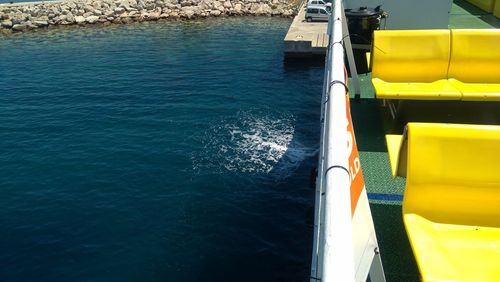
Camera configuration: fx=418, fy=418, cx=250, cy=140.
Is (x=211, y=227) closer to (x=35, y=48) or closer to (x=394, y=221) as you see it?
(x=394, y=221)

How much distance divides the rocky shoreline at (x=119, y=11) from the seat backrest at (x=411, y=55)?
2854cm

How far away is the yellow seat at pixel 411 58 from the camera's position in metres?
7.74

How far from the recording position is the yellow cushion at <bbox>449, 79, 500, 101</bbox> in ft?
23.0

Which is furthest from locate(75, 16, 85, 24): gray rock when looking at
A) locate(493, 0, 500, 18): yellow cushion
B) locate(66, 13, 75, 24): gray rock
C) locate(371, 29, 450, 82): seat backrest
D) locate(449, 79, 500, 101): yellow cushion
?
locate(449, 79, 500, 101): yellow cushion

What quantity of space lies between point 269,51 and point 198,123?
456 inches

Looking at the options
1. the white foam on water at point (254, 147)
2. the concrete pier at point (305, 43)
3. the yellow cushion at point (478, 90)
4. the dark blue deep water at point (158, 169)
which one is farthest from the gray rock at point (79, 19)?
the yellow cushion at point (478, 90)

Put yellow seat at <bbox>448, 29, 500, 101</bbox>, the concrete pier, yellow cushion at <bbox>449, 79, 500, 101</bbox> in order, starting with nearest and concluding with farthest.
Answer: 1. yellow cushion at <bbox>449, 79, 500, 101</bbox>
2. yellow seat at <bbox>448, 29, 500, 101</bbox>
3. the concrete pier

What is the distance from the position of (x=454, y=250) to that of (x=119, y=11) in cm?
3684

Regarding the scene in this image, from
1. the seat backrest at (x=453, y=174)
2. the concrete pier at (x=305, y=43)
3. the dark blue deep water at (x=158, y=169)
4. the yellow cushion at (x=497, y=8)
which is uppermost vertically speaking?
the yellow cushion at (x=497, y=8)

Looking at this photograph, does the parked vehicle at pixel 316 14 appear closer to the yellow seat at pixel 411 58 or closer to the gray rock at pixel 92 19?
the gray rock at pixel 92 19

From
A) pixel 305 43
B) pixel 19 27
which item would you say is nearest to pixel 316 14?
pixel 305 43

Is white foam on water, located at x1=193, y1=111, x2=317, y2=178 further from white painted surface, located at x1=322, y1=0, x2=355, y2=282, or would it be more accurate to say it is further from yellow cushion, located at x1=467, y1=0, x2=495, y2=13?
white painted surface, located at x1=322, y1=0, x2=355, y2=282

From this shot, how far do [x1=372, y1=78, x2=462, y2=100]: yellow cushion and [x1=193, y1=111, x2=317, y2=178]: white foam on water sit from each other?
499 cm

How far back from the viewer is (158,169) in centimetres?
1252
